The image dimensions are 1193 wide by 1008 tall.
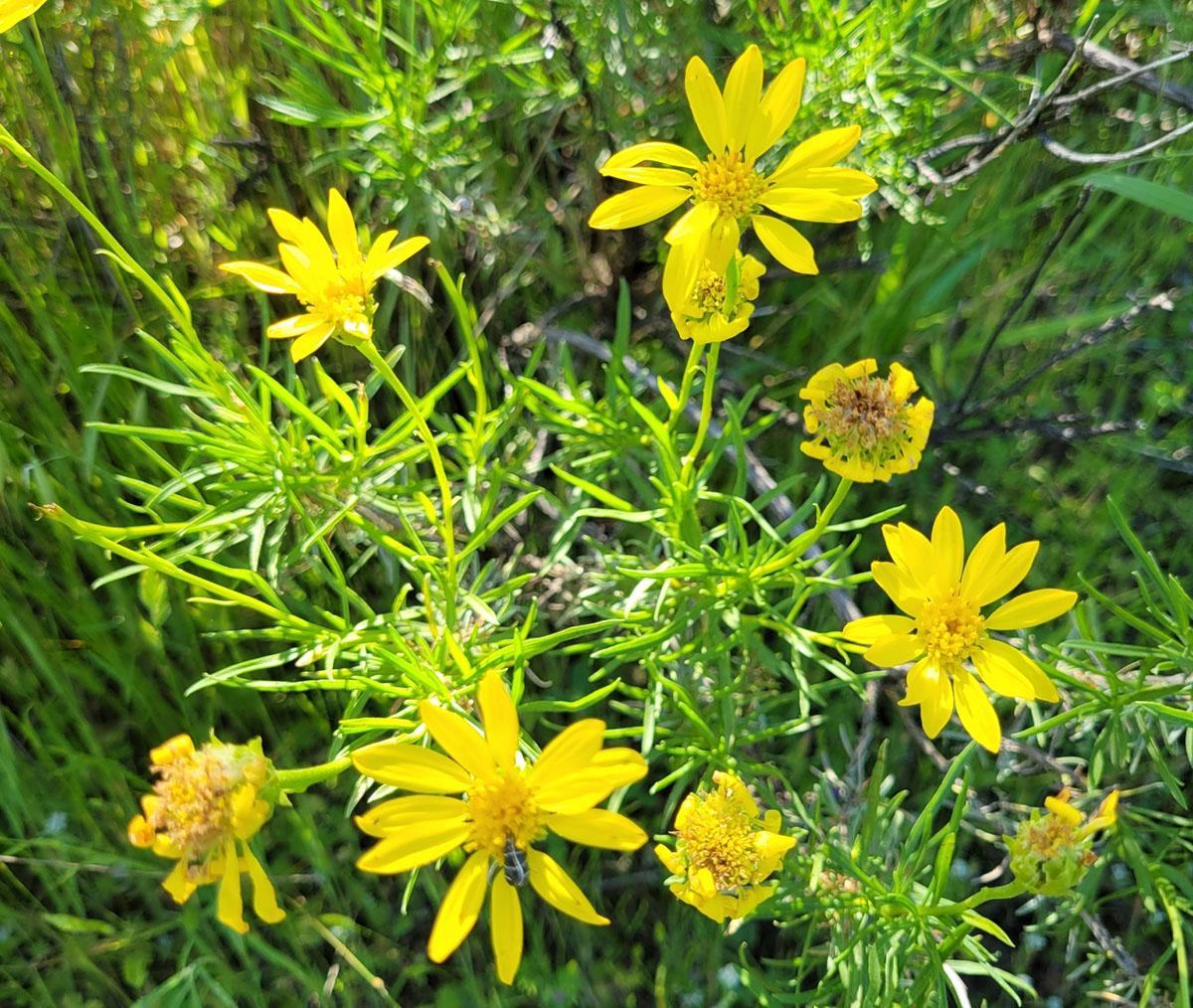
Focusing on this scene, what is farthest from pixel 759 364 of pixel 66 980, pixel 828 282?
pixel 66 980

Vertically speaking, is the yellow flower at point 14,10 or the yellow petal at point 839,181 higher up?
the yellow flower at point 14,10

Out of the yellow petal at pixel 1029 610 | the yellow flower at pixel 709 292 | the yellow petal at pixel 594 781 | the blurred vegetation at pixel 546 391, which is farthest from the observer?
the blurred vegetation at pixel 546 391

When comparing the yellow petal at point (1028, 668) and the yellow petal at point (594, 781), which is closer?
the yellow petal at point (594, 781)

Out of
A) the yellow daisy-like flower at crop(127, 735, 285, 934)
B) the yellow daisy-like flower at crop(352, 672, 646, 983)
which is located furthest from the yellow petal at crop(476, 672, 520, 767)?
the yellow daisy-like flower at crop(127, 735, 285, 934)

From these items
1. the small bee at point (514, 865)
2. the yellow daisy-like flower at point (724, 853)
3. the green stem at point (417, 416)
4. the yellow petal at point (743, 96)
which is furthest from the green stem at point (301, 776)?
the yellow petal at point (743, 96)

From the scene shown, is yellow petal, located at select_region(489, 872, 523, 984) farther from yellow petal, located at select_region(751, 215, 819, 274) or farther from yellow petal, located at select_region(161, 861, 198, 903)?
yellow petal, located at select_region(751, 215, 819, 274)

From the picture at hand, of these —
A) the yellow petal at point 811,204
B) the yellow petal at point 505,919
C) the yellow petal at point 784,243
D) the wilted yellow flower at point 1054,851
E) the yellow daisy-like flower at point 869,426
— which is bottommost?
the wilted yellow flower at point 1054,851

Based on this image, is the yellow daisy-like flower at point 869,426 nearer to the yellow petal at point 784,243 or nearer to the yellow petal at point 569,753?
the yellow petal at point 784,243

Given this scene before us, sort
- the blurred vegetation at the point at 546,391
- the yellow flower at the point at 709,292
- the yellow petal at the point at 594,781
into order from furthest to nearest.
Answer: the blurred vegetation at the point at 546,391 < the yellow flower at the point at 709,292 < the yellow petal at the point at 594,781
